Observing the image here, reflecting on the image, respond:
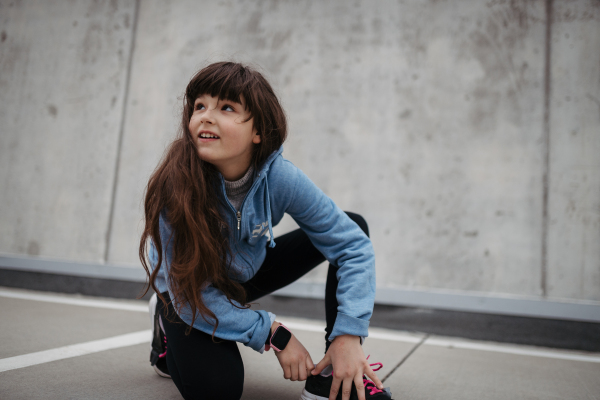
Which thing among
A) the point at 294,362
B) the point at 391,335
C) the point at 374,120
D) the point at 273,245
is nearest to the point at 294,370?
the point at 294,362

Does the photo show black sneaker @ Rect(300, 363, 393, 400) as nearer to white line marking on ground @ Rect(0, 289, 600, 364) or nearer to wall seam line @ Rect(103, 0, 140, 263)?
white line marking on ground @ Rect(0, 289, 600, 364)

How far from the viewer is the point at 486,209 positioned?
2.37 meters

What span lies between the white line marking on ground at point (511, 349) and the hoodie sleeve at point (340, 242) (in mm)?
1235

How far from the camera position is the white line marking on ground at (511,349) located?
1.96 meters

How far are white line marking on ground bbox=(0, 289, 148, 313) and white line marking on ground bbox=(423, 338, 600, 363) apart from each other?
5.66ft

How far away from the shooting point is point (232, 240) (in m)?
1.15

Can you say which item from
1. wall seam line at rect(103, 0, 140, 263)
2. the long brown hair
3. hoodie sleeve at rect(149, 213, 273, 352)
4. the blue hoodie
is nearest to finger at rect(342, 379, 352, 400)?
the blue hoodie

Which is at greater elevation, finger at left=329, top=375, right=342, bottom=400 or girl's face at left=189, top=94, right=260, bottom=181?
girl's face at left=189, top=94, right=260, bottom=181

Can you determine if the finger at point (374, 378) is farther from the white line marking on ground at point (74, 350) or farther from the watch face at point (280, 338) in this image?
the white line marking on ground at point (74, 350)

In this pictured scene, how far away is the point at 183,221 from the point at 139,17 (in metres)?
2.60

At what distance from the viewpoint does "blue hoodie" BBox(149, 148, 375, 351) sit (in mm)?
1018

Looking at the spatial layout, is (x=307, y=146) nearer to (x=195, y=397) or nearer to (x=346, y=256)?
(x=346, y=256)

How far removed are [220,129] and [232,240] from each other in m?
0.32

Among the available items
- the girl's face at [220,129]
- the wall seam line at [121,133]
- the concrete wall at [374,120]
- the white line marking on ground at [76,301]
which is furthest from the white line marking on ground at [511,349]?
the wall seam line at [121,133]
